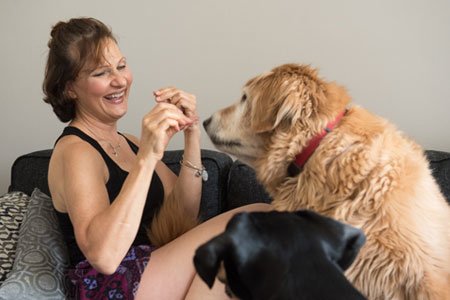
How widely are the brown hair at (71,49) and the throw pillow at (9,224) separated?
0.48 m

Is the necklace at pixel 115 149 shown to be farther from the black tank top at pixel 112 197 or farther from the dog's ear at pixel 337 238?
the dog's ear at pixel 337 238

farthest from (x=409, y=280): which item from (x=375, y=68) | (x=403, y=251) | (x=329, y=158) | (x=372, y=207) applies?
(x=375, y=68)

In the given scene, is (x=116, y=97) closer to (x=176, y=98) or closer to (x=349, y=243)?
(x=176, y=98)

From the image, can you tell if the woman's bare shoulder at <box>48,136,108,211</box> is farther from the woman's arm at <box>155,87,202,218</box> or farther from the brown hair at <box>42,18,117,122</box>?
the woman's arm at <box>155,87,202,218</box>

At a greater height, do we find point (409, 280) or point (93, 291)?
point (409, 280)

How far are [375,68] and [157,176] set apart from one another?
105cm

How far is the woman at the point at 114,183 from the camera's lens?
3.74 feet

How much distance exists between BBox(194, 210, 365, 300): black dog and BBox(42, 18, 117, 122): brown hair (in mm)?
870

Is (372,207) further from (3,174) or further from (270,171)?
(3,174)

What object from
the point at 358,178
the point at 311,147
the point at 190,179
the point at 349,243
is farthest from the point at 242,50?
the point at 349,243

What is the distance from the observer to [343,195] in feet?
3.32

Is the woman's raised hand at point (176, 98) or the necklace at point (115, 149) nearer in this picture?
the woman's raised hand at point (176, 98)

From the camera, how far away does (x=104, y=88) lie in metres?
1.41

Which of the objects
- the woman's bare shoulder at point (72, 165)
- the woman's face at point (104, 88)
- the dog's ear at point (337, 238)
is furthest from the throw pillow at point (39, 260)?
the dog's ear at point (337, 238)
